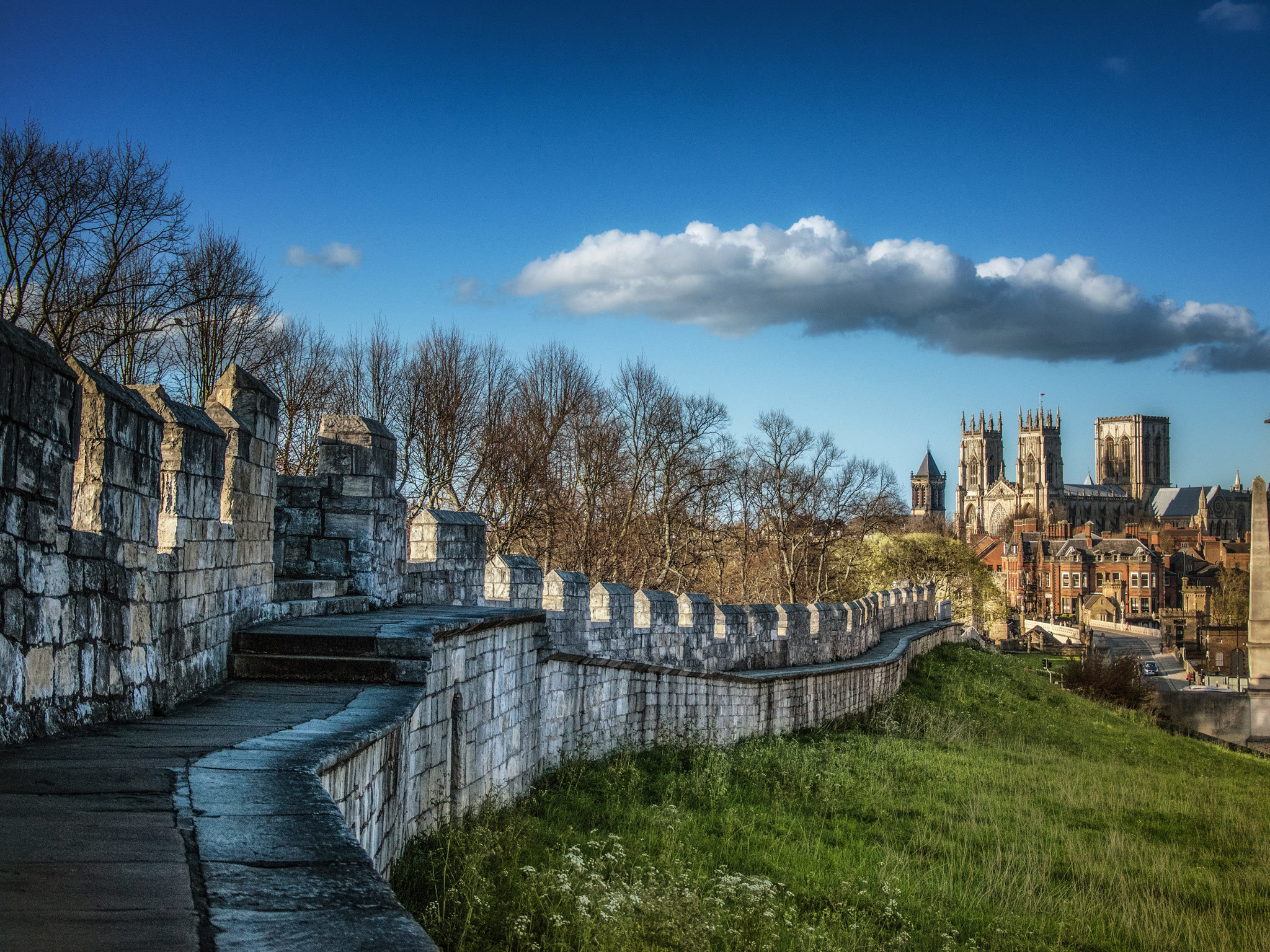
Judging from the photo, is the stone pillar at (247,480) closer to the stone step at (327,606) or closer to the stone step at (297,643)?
the stone step at (297,643)

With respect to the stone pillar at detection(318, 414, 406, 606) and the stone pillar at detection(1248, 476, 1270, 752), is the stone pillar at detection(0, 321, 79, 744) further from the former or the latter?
the stone pillar at detection(1248, 476, 1270, 752)

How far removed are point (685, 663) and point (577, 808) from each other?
6078 mm

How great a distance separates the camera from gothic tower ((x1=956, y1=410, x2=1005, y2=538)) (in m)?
159

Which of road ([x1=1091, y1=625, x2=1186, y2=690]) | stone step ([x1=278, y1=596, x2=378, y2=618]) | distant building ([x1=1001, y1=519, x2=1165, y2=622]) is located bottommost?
road ([x1=1091, y1=625, x2=1186, y2=690])

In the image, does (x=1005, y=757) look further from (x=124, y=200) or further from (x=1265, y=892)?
(x=124, y=200)

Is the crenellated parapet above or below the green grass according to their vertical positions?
above

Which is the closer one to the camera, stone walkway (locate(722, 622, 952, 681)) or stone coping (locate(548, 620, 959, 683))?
stone coping (locate(548, 620, 959, 683))

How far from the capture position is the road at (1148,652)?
→ 47000mm

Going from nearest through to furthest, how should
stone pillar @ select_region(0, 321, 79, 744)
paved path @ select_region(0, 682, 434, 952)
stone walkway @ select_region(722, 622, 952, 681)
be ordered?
1. paved path @ select_region(0, 682, 434, 952)
2. stone pillar @ select_region(0, 321, 79, 744)
3. stone walkway @ select_region(722, 622, 952, 681)

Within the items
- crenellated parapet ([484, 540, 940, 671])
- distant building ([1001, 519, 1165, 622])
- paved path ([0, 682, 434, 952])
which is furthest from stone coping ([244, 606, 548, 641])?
distant building ([1001, 519, 1165, 622])

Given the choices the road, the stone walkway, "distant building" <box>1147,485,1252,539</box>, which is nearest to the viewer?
the stone walkway

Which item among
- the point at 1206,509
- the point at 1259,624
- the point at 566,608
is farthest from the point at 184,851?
the point at 1206,509

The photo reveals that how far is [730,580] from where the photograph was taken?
45.0m

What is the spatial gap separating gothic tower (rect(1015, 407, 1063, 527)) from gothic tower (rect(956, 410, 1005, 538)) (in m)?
4.58
